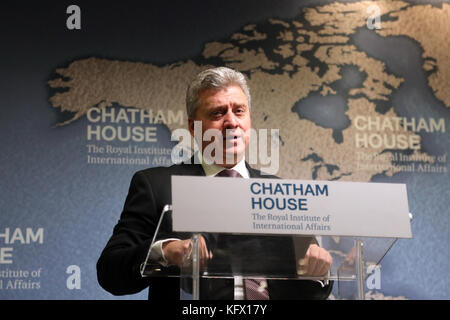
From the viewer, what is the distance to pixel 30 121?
3.72m

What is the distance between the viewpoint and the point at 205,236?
1.60 metres

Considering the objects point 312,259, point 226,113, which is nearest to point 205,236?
point 312,259

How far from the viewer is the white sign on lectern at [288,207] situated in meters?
1.58

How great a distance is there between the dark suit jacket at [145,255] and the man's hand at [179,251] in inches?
0.8

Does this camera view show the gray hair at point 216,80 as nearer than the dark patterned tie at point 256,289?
No

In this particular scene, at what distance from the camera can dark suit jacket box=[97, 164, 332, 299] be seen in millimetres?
1767

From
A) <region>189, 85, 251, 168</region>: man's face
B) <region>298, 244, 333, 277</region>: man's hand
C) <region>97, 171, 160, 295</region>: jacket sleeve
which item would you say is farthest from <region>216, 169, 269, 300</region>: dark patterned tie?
<region>189, 85, 251, 168</region>: man's face

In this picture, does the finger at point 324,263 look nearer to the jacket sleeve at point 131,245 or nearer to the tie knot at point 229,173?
the jacket sleeve at point 131,245

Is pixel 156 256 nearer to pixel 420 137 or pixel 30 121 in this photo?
pixel 30 121

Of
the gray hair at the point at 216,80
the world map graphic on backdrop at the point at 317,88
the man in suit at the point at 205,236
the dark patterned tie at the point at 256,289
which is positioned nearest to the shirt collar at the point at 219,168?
the man in suit at the point at 205,236

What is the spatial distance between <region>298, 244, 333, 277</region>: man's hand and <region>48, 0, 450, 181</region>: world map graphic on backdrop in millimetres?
2233

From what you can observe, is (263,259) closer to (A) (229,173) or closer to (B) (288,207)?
(B) (288,207)

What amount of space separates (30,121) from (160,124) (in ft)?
2.28

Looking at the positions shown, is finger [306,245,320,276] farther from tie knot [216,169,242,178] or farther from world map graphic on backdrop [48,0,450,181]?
world map graphic on backdrop [48,0,450,181]
